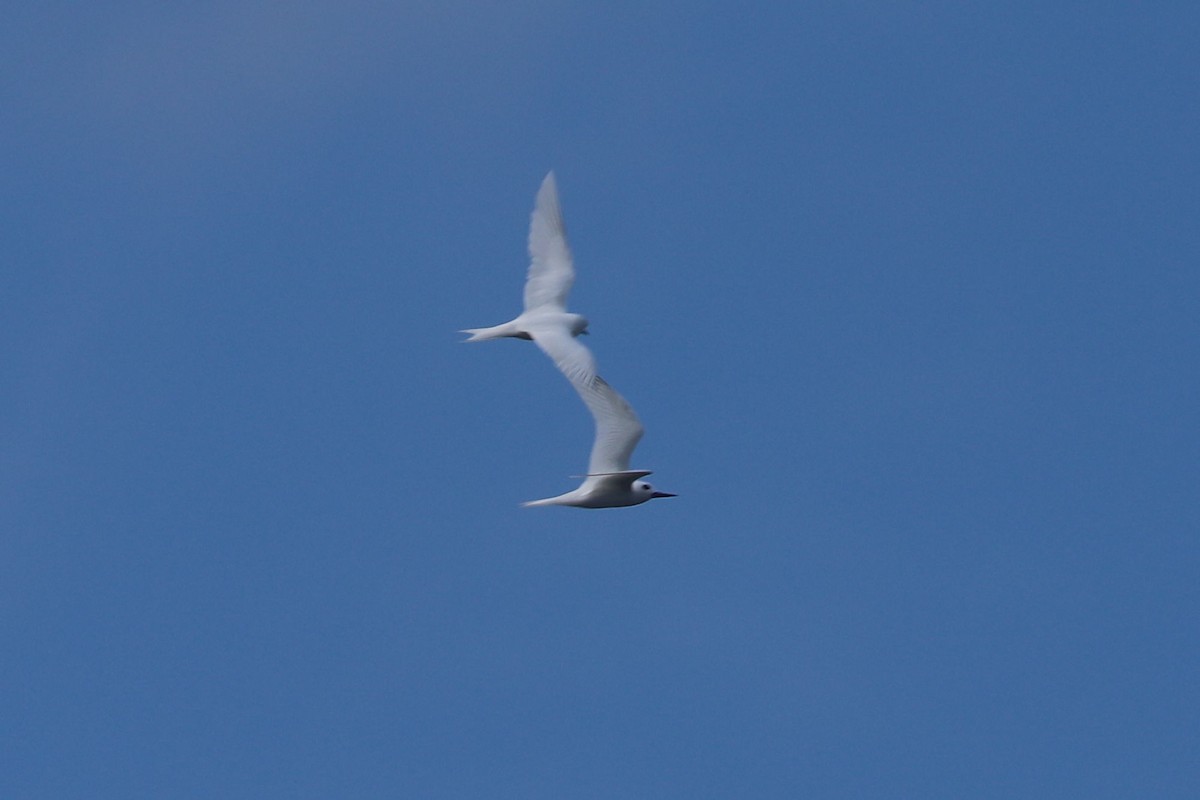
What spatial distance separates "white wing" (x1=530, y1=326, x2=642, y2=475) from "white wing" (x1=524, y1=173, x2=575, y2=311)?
27.3 feet

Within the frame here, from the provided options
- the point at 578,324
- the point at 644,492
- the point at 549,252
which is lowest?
the point at 644,492

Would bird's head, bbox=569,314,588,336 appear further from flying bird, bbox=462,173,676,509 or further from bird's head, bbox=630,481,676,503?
bird's head, bbox=630,481,676,503

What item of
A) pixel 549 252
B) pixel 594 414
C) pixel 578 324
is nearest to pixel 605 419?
pixel 594 414

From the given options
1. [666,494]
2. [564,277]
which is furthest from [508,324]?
[666,494]

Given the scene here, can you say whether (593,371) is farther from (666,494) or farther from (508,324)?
(508,324)

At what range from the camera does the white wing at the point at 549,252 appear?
136 feet

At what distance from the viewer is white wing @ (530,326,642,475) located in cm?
3231

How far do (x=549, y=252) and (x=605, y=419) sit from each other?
10.8 metres

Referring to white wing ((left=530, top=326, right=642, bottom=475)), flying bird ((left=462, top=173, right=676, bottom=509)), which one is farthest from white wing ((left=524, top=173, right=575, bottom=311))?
white wing ((left=530, top=326, right=642, bottom=475))

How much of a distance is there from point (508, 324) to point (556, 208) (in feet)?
17.0

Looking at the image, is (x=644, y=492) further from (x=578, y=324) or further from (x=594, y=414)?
(x=578, y=324)

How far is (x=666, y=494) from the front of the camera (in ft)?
113

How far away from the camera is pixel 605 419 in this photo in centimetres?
3241

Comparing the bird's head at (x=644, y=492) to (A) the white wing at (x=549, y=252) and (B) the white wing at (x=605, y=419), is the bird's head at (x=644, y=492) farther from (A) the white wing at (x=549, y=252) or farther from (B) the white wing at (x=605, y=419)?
(A) the white wing at (x=549, y=252)
